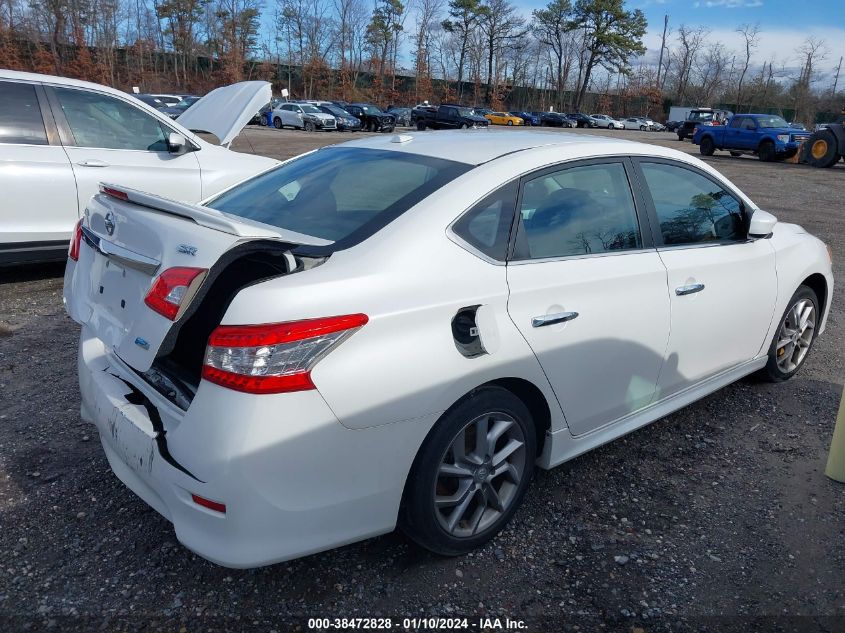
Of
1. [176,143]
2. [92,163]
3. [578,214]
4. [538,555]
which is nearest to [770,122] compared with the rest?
[176,143]

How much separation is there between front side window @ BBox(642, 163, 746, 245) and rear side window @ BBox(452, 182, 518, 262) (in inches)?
39.0

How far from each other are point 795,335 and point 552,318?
2590 millimetres

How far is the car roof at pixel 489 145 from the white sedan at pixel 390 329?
2 centimetres

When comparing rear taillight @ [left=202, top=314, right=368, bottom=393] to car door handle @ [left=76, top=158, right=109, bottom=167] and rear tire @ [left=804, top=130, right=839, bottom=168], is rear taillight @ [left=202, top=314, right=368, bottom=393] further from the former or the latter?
rear tire @ [left=804, top=130, right=839, bottom=168]

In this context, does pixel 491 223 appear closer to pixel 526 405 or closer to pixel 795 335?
pixel 526 405

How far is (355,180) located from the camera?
2926 mm

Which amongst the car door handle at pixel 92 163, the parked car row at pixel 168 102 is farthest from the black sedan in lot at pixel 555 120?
the car door handle at pixel 92 163

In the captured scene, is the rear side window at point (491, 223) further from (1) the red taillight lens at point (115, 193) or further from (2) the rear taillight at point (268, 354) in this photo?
(1) the red taillight lens at point (115, 193)

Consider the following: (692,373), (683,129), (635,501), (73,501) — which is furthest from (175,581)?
(683,129)

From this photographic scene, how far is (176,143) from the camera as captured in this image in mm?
5973

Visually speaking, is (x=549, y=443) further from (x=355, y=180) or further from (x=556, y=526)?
(x=355, y=180)

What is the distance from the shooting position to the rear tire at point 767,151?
25188mm

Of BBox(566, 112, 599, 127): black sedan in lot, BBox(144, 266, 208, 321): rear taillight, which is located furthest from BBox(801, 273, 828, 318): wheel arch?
BBox(566, 112, 599, 127): black sedan in lot

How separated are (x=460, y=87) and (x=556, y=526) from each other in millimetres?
84257
